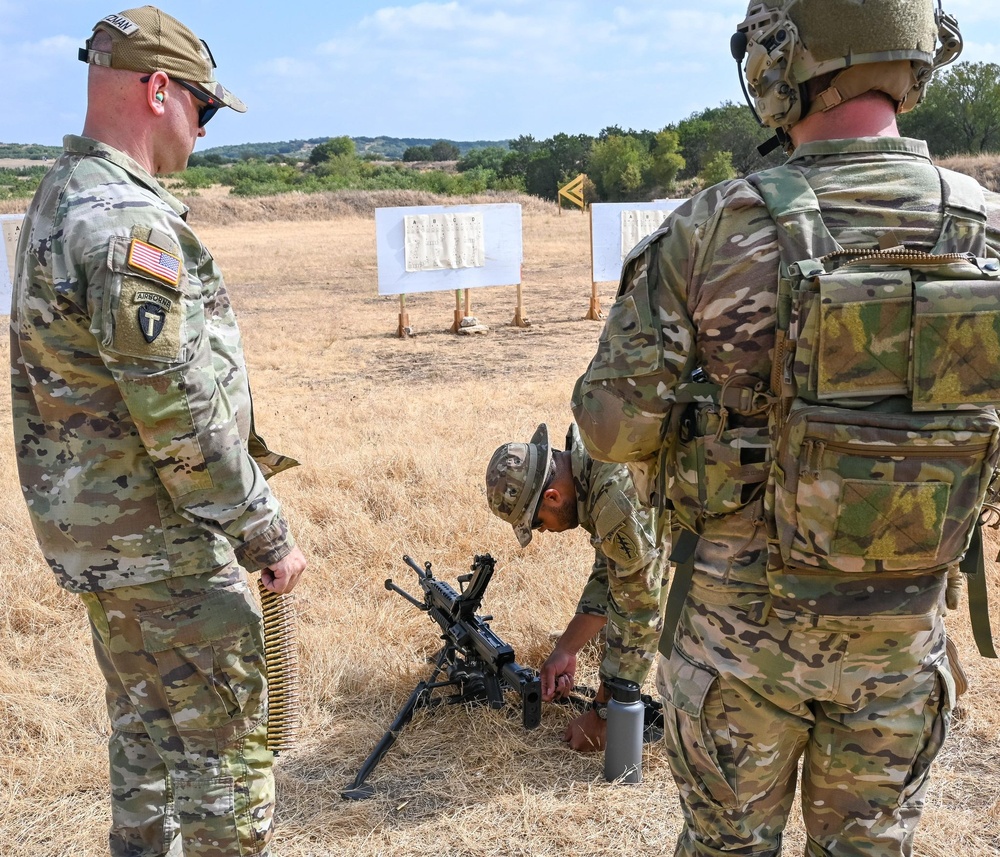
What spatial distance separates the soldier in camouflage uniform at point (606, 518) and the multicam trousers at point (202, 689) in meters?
1.04

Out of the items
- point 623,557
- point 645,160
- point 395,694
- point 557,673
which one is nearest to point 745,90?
point 623,557

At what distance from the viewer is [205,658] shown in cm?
216

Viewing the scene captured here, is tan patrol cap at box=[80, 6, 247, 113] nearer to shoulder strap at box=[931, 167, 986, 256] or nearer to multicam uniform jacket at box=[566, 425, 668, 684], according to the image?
multicam uniform jacket at box=[566, 425, 668, 684]

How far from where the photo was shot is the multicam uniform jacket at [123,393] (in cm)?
198

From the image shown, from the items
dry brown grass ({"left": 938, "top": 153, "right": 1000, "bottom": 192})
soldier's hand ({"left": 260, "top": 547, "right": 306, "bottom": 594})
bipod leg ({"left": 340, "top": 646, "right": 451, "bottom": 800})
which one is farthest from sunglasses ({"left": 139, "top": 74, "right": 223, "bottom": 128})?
dry brown grass ({"left": 938, "top": 153, "right": 1000, "bottom": 192})

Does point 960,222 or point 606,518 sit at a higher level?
point 960,222

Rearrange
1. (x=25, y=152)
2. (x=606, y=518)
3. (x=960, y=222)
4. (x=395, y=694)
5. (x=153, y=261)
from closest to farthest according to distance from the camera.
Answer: (x=960, y=222)
(x=153, y=261)
(x=606, y=518)
(x=395, y=694)
(x=25, y=152)

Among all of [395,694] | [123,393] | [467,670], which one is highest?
[123,393]

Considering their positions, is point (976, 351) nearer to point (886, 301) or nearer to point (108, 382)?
point (886, 301)

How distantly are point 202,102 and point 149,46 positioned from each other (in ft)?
0.66

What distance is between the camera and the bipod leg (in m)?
3.13

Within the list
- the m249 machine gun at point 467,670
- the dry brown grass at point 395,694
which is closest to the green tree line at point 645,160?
the dry brown grass at point 395,694

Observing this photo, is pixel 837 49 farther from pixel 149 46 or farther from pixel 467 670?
pixel 467 670

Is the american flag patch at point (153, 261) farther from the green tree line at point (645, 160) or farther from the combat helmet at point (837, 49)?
the green tree line at point (645, 160)
